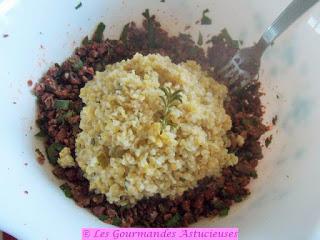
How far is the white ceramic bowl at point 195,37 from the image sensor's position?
1.11 m

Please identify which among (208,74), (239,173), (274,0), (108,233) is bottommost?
(108,233)

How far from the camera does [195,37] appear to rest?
1.59 metres

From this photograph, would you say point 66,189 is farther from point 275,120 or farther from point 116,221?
point 275,120

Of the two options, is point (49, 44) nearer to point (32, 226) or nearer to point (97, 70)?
point (97, 70)

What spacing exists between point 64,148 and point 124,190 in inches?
7.8

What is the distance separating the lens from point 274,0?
139 cm

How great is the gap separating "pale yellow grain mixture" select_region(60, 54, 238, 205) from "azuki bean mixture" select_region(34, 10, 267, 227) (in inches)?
1.6

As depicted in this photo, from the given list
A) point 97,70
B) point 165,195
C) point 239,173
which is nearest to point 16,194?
point 165,195

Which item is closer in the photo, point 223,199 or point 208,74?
point 223,199

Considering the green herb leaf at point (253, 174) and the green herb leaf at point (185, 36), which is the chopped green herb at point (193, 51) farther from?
the green herb leaf at point (253, 174)

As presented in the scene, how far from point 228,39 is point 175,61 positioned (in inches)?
7.0

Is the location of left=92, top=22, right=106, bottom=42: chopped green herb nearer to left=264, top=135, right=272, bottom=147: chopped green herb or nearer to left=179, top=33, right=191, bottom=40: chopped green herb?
left=179, top=33, right=191, bottom=40: chopped green herb

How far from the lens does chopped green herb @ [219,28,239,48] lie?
1.55m

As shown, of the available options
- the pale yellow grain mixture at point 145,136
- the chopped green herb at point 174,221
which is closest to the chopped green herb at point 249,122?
the pale yellow grain mixture at point 145,136
